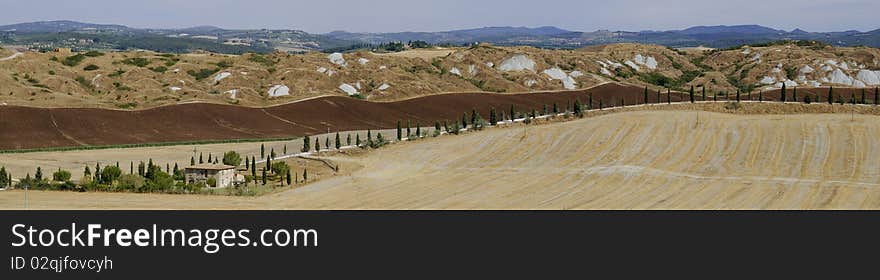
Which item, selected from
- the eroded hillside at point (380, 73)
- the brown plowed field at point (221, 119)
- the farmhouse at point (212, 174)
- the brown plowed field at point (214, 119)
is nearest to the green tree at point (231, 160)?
the farmhouse at point (212, 174)

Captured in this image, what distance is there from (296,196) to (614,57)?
125 metres

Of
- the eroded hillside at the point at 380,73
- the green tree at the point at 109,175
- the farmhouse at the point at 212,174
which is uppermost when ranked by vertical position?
the eroded hillside at the point at 380,73

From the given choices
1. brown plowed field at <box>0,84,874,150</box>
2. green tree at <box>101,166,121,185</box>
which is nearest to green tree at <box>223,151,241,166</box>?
green tree at <box>101,166,121,185</box>

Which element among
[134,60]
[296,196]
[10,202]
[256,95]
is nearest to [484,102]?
[256,95]

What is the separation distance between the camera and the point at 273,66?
432 ft

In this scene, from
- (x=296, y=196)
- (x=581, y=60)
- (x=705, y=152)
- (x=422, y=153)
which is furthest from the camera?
(x=581, y=60)

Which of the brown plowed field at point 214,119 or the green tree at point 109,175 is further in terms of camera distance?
the brown plowed field at point 214,119

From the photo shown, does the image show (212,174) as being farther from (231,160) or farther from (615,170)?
(615,170)

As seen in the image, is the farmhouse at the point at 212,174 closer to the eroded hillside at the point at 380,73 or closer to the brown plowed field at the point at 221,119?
the brown plowed field at the point at 221,119

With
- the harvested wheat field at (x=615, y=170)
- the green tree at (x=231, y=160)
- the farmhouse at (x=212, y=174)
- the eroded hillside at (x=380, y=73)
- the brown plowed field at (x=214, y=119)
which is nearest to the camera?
the harvested wheat field at (x=615, y=170)

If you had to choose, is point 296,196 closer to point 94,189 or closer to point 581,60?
point 94,189

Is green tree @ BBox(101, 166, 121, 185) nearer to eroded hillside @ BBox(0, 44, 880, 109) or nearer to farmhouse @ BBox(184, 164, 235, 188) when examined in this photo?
farmhouse @ BBox(184, 164, 235, 188)

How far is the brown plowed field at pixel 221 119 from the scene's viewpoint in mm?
84938

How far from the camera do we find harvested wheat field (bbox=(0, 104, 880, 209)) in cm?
4903
